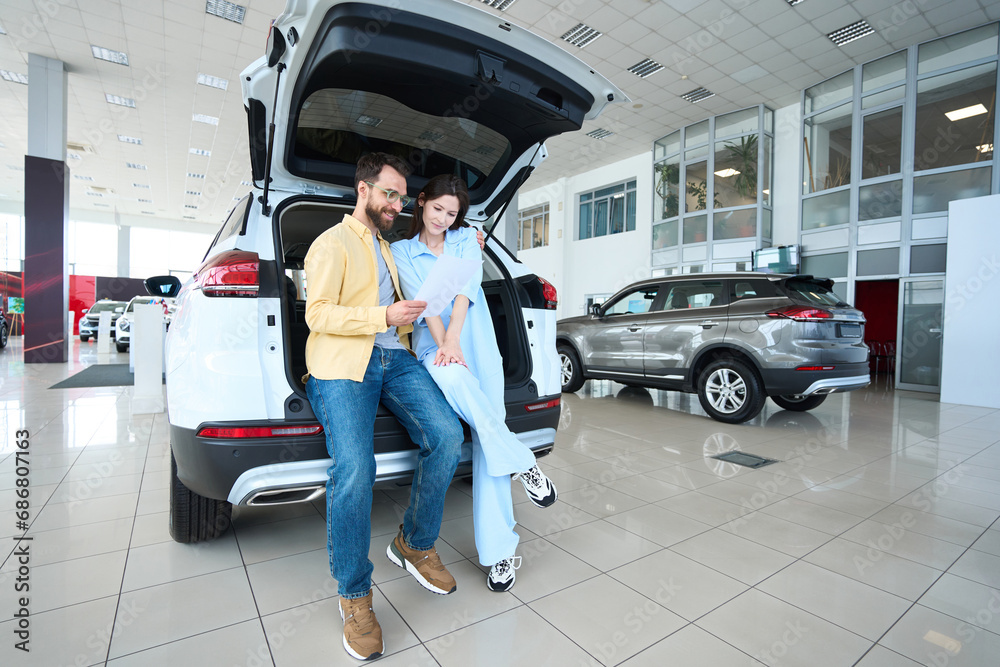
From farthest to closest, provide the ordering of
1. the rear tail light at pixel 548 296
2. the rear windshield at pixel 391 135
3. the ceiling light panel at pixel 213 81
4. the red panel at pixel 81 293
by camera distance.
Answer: the red panel at pixel 81 293, the ceiling light panel at pixel 213 81, the rear tail light at pixel 548 296, the rear windshield at pixel 391 135

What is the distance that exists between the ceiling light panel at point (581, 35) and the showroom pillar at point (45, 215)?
8.57m

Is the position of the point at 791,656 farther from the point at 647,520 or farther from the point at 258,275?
the point at 258,275

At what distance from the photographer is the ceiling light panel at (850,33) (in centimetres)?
751

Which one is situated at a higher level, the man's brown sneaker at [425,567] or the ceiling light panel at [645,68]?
the ceiling light panel at [645,68]

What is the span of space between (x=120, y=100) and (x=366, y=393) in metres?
12.2

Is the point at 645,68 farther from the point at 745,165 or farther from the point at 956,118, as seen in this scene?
the point at 956,118

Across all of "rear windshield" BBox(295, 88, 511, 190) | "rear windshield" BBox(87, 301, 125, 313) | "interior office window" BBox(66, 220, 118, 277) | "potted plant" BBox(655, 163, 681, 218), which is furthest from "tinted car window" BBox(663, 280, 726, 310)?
"interior office window" BBox(66, 220, 118, 277)

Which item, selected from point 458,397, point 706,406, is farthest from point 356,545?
point 706,406

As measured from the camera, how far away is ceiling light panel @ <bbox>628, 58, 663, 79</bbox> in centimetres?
857

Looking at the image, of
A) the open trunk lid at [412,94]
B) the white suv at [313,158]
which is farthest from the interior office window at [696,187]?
the white suv at [313,158]

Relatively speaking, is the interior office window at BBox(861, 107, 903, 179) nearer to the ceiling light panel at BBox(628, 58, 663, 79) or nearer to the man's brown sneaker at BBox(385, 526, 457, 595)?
the ceiling light panel at BBox(628, 58, 663, 79)

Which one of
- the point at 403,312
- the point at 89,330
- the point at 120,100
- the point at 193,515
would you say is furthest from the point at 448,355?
the point at 89,330

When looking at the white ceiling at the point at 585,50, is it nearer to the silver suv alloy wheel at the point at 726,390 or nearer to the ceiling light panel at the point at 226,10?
the ceiling light panel at the point at 226,10

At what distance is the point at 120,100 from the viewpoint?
33.3 feet
